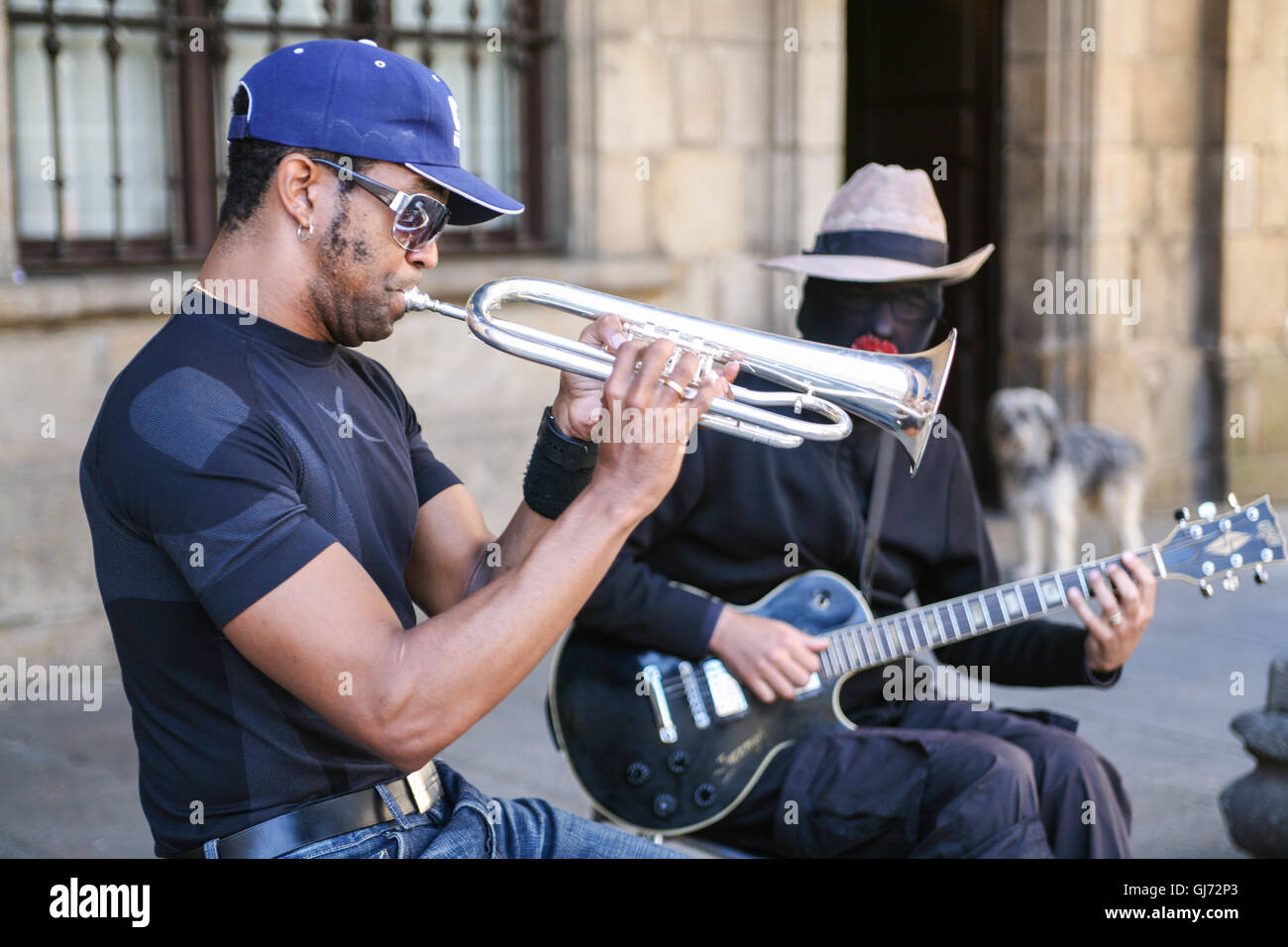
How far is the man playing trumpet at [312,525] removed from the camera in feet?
6.00

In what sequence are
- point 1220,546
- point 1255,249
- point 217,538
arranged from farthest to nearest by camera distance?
point 1255,249 → point 1220,546 → point 217,538

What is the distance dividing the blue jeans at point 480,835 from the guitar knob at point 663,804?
0.59 m

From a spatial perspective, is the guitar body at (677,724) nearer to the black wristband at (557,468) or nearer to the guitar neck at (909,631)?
the guitar neck at (909,631)

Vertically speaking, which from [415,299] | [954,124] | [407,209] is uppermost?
[954,124]

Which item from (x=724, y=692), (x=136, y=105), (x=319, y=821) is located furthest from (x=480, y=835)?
(x=136, y=105)

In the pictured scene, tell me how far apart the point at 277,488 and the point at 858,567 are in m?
1.54

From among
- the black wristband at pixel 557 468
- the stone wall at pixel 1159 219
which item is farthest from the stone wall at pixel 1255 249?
the black wristband at pixel 557 468

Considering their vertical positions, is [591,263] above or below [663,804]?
above

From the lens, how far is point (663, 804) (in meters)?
2.90

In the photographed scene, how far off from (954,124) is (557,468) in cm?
636

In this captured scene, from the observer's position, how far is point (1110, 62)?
7.89m

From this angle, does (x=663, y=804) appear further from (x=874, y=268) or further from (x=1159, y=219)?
(x=1159, y=219)
